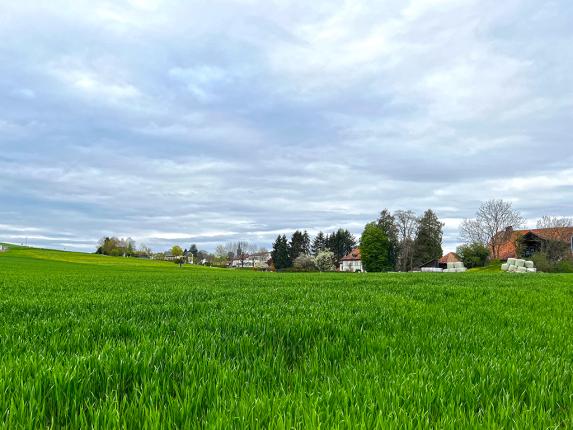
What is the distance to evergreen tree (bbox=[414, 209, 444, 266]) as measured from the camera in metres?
110

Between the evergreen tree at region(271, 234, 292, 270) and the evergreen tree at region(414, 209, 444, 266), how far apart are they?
45.1 meters

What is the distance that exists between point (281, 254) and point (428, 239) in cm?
5051

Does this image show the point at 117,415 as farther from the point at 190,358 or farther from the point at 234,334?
the point at 234,334

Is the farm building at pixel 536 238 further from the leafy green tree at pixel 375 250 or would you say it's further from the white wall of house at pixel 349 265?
the white wall of house at pixel 349 265

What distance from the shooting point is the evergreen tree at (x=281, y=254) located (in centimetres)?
13725

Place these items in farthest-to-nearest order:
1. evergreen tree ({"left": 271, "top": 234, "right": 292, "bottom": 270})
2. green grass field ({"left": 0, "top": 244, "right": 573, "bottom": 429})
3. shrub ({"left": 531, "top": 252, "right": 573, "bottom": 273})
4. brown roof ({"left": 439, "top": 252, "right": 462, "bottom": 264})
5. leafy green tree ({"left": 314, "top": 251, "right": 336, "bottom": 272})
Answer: evergreen tree ({"left": 271, "top": 234, "right": 292, "bottom": 270})
leafy green tree ({"left": 314, "top": 251, "right": 336, "bottom": 272})
brown roof ({"left": 439, "top": 252, "right": 462, "bottom": 264})
shrub ({"left": 531, "top": 252, "right": 573, "bottom": 273})
green grass field ({"left": 0, "top": 244, "right": 573, "bottom": 429})

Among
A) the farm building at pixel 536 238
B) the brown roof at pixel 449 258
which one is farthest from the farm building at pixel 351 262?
the farm building at pixel 536 238

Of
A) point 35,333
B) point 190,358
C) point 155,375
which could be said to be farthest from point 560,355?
point 35,333

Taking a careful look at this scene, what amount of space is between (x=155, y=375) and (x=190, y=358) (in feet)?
1.74

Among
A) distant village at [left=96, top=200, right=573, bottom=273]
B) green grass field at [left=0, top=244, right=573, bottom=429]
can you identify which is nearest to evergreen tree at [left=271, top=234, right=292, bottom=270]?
distant village at [left=96, top=200, right=573, bottom=273]

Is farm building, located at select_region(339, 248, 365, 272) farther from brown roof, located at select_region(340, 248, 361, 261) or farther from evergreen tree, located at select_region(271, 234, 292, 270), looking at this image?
evergreen tree, located at select_region(271, 234, 292, 270)

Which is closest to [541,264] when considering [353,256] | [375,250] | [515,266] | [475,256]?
[515,266]

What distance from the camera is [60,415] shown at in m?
2.52

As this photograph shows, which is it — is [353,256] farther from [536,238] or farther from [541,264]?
[541,264]
